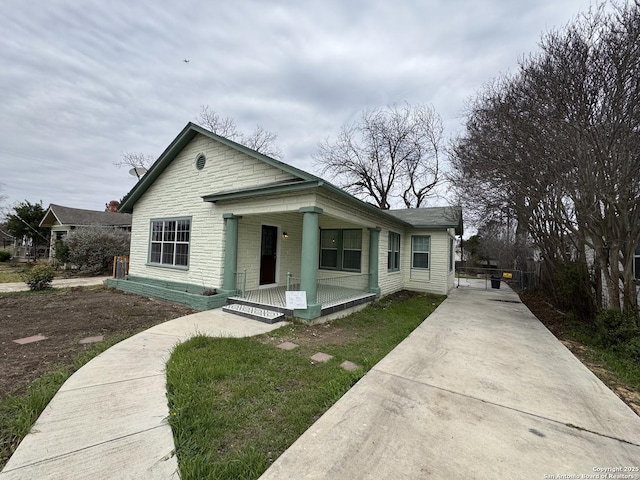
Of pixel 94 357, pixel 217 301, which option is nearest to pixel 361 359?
pixel 94 357

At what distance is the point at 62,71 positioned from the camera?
30.9 feet

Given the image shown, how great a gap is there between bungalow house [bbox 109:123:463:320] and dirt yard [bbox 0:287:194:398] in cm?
99

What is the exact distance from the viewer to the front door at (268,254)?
916cm

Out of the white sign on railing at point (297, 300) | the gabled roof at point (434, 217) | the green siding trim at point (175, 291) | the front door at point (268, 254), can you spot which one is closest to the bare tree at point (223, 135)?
the gabled roof at point (434, 217)

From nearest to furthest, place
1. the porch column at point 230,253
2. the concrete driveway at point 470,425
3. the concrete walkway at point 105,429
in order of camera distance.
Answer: the concrete walkway at point 105,429
the concrete driveway at point 470,425
the porch column at point 230,253

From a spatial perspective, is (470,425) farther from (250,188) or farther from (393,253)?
(393,253)

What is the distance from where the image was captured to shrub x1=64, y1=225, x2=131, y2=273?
14398 mm

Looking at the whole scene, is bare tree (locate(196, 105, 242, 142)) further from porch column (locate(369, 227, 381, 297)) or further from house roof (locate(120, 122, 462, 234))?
porch column (locate(369, 227, 381, 297))

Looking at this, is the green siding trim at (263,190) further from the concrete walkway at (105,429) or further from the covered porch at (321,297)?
the concrete walkway at (105,429)

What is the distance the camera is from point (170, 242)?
375 inches

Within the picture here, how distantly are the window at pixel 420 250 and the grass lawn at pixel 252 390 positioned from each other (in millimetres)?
7598

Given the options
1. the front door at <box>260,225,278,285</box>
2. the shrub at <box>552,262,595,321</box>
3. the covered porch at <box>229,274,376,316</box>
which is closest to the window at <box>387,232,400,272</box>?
the covered porch at <box>229,274,376,316</box>

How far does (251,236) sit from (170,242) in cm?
322

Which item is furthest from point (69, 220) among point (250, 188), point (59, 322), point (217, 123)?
point (250, 188)
